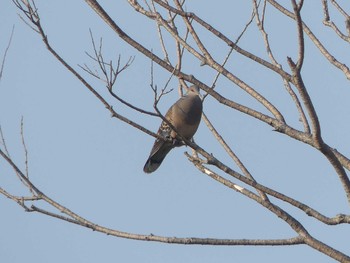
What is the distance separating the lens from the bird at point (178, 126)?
5988mm

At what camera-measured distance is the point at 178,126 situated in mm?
6062

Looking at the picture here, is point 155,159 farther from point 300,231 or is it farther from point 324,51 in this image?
point 300,231

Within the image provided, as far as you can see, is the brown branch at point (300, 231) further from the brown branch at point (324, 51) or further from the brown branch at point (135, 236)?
the brown branch at point (324, 51)

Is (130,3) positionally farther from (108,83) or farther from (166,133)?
(166,133)

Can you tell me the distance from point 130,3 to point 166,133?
2.74m

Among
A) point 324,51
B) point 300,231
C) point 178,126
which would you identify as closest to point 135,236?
point 300,231

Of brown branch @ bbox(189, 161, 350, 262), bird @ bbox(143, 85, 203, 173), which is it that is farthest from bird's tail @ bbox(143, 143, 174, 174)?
brown branch @ bbox(189, 161, 350, 262)

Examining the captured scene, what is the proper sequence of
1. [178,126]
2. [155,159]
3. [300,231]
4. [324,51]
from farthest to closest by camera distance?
[155,159]
[178,126]
[324,51]
[300,231]

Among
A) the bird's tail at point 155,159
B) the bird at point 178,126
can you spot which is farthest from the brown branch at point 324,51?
the bird's tail at point 155,159

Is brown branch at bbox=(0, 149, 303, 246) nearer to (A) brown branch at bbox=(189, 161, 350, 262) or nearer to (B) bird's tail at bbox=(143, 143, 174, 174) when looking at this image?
(A) brown branch at bbox=(189, 161, 350, 262)

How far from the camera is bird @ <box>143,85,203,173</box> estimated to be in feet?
19.6

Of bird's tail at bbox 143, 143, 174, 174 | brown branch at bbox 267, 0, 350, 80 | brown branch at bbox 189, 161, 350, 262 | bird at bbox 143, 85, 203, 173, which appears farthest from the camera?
bird's tail at bbox 143, 143, 174, 174

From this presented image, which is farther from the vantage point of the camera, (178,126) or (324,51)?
(178,126)

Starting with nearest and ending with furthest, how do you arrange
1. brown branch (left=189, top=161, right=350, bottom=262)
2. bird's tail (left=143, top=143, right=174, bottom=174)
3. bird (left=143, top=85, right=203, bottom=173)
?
brown branch (left=189, top=161, right=350, bottom=262)
bird (left=143, top=85, right=203, bottom=173)
bird's tail (left=143, top=143, right=174, bottom=174)
